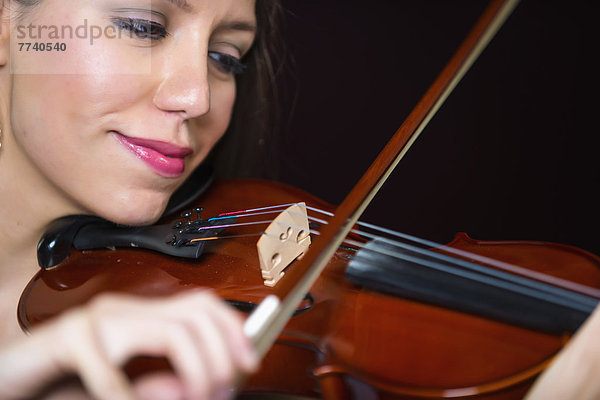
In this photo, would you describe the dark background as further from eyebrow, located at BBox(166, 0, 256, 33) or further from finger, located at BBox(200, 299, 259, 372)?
finger, located at BBox(200, 299, 259, 372)

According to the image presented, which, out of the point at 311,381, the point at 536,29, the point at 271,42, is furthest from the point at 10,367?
the point at 536,29

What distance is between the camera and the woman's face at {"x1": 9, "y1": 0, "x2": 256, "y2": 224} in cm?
→ 59

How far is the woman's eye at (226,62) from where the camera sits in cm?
72

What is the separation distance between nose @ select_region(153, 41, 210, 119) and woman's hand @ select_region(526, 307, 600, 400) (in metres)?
0.45

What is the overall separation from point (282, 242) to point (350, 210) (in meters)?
0.15

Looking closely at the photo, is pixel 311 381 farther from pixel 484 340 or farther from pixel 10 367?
pixel 10 367

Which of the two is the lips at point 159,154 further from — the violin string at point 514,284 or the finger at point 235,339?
the finger at point 235,339

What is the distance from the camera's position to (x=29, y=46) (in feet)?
2.02

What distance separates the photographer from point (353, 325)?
1.67ft

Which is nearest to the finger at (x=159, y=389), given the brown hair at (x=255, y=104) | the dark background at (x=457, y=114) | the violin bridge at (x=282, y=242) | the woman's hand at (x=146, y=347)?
the woman's hand at (x=146, y=347)

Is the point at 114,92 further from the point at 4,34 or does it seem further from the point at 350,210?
the point at 350,210

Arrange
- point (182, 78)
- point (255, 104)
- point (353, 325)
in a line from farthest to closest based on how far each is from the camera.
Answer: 1. point (255, 104)
2. point (182, 78)
3. point (353, 325)

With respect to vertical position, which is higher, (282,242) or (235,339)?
(235,339)

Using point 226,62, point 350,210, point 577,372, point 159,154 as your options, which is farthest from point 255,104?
Answer: point 577,372
